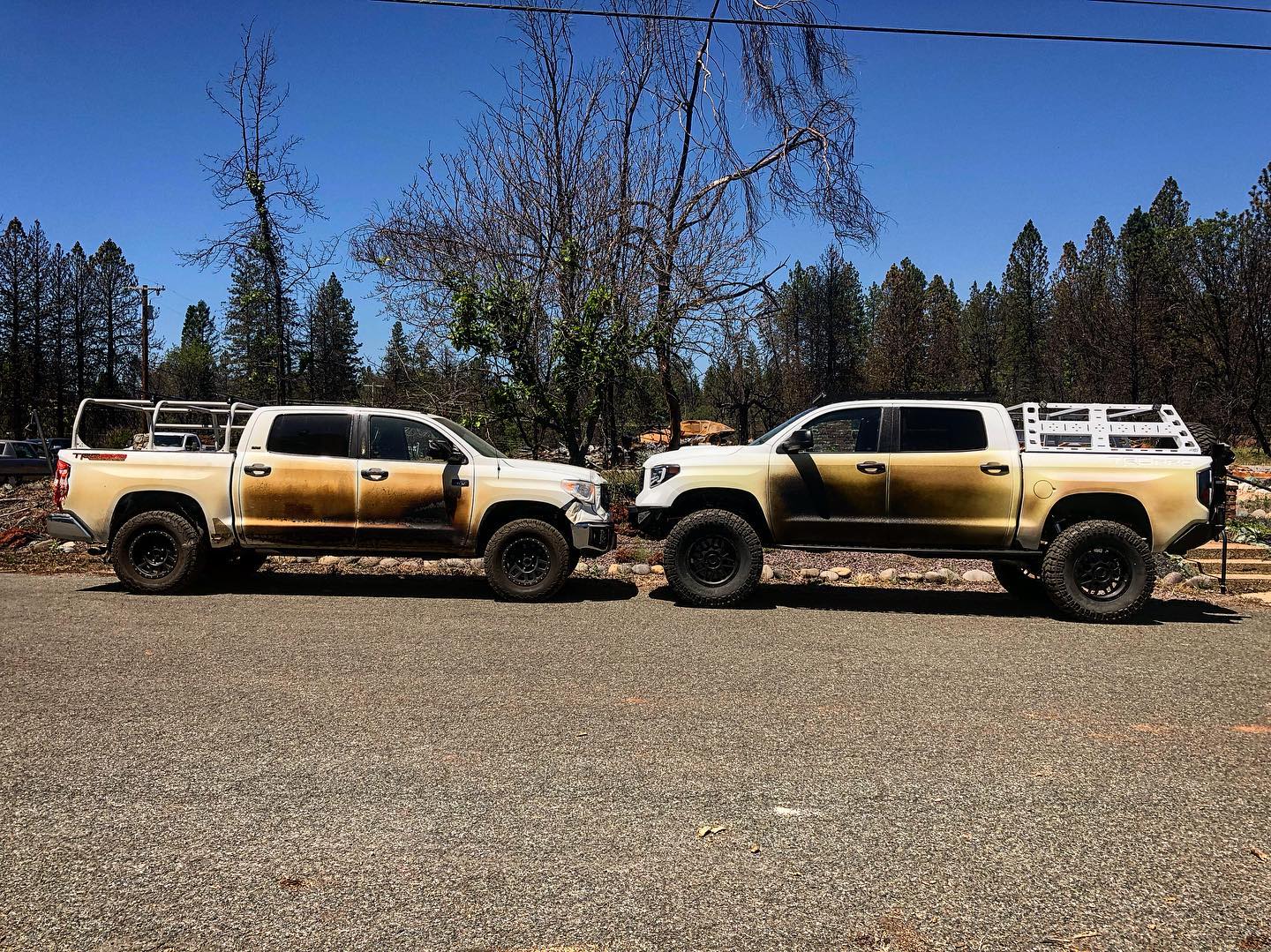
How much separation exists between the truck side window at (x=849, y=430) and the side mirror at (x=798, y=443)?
118 millimetres

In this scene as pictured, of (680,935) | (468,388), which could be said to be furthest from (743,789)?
(468,388)

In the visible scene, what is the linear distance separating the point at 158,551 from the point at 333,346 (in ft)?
107

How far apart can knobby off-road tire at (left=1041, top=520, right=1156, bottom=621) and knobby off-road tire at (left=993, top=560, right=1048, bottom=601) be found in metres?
0.84

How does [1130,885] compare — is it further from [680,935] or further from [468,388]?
[468,388]

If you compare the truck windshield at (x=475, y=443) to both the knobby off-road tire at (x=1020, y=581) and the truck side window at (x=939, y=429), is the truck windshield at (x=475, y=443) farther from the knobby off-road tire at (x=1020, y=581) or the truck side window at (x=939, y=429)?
the knobby off-road tire at (x=1020, y=581)

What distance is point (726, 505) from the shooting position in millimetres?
8883

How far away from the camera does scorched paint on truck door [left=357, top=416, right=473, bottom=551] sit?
8766 millimetres

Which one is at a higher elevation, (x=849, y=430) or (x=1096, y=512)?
(x=849, y=430)

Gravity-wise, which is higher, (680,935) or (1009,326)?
(1009,326)

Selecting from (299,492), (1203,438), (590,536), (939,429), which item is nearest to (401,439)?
(299,492)

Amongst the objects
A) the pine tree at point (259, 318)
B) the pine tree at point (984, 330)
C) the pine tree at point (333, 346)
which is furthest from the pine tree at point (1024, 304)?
the pine tree at point (259, 318)

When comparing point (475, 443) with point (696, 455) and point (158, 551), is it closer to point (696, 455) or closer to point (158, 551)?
point (696, 455)

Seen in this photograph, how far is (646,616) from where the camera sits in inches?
319

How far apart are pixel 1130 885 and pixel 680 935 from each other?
68.2 inches
